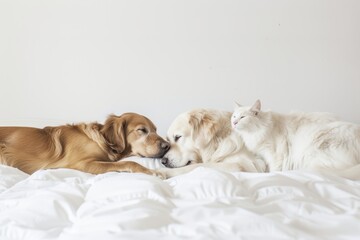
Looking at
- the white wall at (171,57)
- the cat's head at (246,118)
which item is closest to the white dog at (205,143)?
the cat's head at (246,118)

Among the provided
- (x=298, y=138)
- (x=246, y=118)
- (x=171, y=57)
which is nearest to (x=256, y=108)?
(x=246, y=118)

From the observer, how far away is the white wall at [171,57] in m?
2.10

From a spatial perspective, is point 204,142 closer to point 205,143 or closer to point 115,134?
point 205,143

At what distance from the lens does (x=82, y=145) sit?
1706 millimetres

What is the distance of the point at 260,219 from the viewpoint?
675 mm

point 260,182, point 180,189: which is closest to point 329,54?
point 260,182

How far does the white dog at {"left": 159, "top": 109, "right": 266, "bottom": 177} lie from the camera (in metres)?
1.61

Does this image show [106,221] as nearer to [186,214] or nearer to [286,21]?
[186,214]

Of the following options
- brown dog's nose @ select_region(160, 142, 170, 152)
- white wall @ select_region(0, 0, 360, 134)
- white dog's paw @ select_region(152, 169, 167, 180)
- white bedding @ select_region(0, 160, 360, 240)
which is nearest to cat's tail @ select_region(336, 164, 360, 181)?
white bedding @ select_region(0, 160, 360, 240)

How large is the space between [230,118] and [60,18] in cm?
132

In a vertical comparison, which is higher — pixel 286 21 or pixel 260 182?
pixel 286 21

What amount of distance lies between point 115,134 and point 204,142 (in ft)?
1.59

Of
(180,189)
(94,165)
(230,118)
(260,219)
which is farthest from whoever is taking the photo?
(230,118)

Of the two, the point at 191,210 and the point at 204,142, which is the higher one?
the point at 191,210
